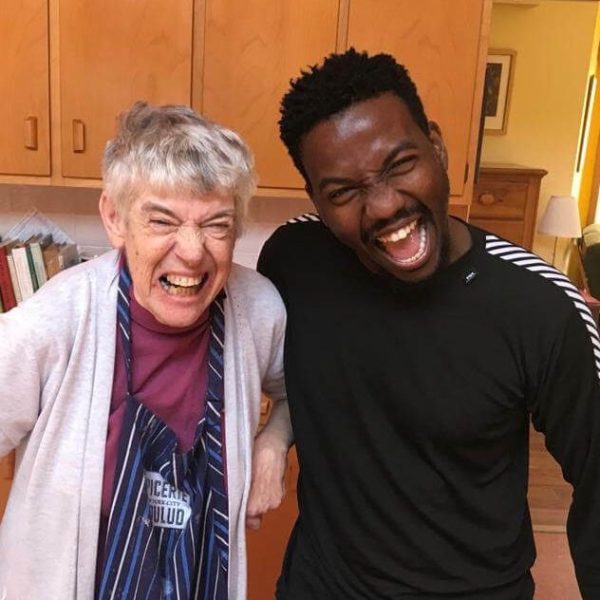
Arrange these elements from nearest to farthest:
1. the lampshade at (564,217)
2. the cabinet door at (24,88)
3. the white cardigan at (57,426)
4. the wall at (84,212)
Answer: the white cardigan at (57,426) → the cabinet door at (24,88) → the wall at (84,212) → the lampshade at (564,217)

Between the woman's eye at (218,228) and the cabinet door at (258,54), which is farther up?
the cabinet door at (258,54)

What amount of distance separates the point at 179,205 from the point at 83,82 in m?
1.21

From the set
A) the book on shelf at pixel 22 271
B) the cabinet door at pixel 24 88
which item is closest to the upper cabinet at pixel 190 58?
the cabinet door at pixel 24 88

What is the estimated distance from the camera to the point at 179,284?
109 centimetres

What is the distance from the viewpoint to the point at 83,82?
2.07m

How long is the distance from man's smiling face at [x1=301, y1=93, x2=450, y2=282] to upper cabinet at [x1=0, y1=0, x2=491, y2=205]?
1.09m

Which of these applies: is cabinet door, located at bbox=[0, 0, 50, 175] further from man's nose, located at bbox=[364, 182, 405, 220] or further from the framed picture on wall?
the framed picture on wall

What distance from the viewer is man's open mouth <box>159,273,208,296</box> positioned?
43.0 inches

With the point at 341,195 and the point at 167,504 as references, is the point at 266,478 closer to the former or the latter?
the point at 167,504

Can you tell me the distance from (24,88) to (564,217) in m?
4.23

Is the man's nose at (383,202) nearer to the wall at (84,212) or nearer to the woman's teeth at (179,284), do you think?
the woman's teeth at (179,284)

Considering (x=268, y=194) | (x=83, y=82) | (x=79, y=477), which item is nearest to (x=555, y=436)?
(x=79, y=477)

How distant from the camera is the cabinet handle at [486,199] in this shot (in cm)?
482

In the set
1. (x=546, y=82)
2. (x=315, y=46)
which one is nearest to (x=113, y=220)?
(x=315, y=46)
